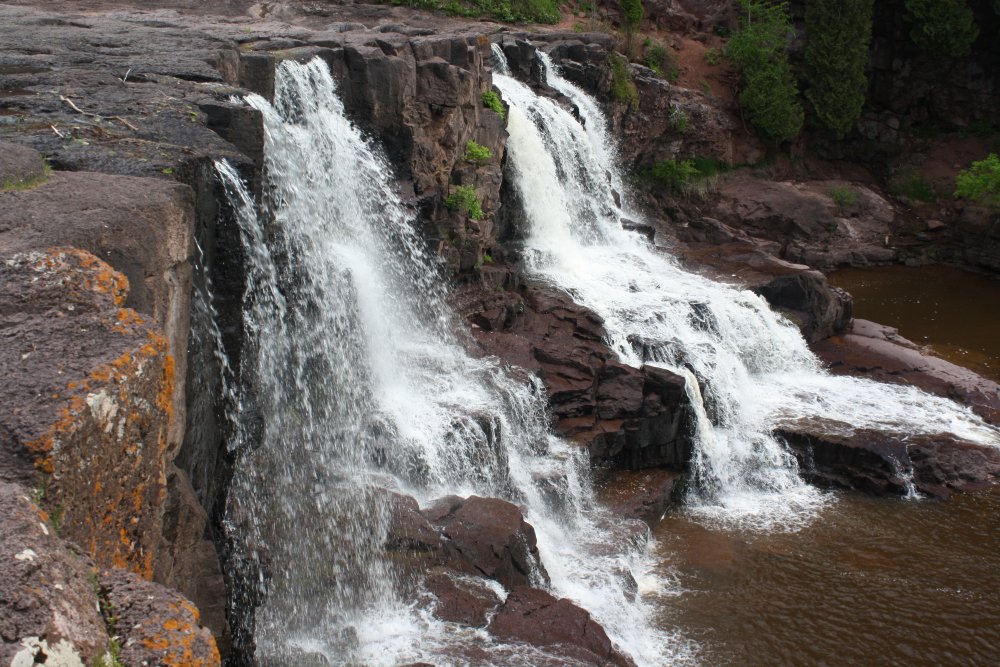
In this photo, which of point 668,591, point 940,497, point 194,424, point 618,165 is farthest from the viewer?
point 618,165

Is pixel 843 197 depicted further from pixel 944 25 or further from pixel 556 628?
pixel 556 628

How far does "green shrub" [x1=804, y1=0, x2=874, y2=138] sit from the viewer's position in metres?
23.5

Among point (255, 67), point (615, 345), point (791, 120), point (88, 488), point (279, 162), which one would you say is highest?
point (791, 120)

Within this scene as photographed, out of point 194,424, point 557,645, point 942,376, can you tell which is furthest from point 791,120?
point 194,424

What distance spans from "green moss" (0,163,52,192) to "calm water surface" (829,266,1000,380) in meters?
15.6

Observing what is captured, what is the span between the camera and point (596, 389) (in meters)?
12.0

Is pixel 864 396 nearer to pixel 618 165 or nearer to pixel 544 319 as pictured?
pixel 544 319

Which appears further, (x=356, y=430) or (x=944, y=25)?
(x=944, y=25)

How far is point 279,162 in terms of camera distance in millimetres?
9789

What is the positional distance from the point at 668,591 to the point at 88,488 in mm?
7369

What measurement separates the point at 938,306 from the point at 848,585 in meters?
12.0

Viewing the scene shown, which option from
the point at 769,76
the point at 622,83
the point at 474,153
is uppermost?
the point at 769,76

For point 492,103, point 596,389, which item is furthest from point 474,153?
point 596,389

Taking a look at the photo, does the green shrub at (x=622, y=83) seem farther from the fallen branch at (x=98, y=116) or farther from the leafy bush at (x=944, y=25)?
the fallen branch at (x=98, y=116)
